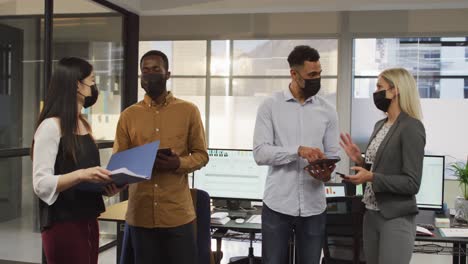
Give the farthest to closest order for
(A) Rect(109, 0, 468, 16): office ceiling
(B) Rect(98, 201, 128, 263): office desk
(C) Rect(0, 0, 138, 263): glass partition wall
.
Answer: (A) Rect(109, 0, 468, 16): office ceiling, (C) Rect(0, 0, 138, 263): glass partition wall, (B) Rect(98, 201, 128, 263): office desk

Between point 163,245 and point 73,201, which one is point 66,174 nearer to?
point 73,201

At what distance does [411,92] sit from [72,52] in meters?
3.17

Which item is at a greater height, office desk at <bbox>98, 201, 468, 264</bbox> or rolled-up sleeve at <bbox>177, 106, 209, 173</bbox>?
rolled-up sleeve at <bbox>177, 106, 209, 173</bbox>

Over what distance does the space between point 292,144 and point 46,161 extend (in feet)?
3.55

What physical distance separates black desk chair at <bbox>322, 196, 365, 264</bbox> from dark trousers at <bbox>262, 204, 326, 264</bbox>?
0.66m

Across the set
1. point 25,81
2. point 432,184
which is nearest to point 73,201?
point 25,81

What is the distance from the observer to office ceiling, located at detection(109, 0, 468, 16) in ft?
14.9

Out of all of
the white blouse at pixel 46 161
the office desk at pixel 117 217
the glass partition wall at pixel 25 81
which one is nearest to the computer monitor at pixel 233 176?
the office desk at pixel 117 217

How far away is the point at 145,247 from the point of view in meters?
2.10

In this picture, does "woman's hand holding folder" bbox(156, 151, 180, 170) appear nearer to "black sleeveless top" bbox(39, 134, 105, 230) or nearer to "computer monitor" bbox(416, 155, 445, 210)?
"black sleeveless top" bbox(39, 134, 105, 230)

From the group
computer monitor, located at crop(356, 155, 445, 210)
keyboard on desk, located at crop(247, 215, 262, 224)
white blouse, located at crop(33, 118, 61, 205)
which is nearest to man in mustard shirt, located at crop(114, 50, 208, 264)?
white blouse, located at crop(33, 118, 61, 205)

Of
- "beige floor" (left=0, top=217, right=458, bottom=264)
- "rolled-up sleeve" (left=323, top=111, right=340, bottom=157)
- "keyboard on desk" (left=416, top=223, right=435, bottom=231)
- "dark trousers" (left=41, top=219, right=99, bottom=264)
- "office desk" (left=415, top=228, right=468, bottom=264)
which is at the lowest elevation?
"beige floor" (left=0, top=217, right=458, bottom=264)

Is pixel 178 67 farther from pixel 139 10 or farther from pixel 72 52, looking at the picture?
pixel 72 52

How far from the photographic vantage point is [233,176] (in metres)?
3.30
